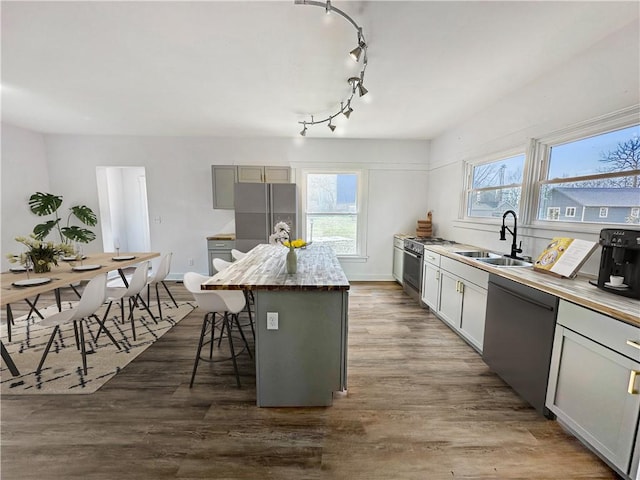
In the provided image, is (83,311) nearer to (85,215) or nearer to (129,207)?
(85,215)

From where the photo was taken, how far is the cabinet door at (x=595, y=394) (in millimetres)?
1319

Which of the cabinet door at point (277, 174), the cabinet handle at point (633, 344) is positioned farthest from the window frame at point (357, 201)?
the cabinet handle at point (633, 344)

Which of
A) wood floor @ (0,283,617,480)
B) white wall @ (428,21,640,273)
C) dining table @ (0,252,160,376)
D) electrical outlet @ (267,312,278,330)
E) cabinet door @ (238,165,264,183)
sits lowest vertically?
wood floor @ (0,283,617,480)

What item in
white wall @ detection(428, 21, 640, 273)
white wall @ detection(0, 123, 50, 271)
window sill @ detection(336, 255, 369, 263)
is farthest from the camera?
window sill @ detection(336, 255, 369, 263)

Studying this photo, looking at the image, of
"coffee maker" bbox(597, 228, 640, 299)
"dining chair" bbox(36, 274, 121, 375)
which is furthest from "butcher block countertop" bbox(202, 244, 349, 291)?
"coffee maker" bbox(597, 228, 640, 299)

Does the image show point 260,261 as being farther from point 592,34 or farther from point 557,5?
A: point 592,34

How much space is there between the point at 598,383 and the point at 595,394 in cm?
7

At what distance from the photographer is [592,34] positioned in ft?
6.43

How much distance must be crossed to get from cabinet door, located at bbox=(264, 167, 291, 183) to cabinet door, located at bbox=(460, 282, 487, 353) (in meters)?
3.36

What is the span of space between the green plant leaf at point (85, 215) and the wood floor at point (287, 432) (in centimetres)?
354

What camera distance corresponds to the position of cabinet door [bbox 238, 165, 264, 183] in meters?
4.73

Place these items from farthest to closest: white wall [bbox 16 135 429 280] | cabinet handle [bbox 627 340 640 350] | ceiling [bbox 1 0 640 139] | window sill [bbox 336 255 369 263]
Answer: window sill [bbox 336 255 369 263] → white wall [bbox 16 135 429 280] → ceiling [bbox 1 0 640 139] → cabinet handle [bbox 627 340 640 350]

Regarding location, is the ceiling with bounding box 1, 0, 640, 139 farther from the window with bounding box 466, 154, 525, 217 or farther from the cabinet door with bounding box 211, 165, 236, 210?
the cabinet door with bounding box 211, 165, 236, 210

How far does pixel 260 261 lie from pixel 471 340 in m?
2.27
